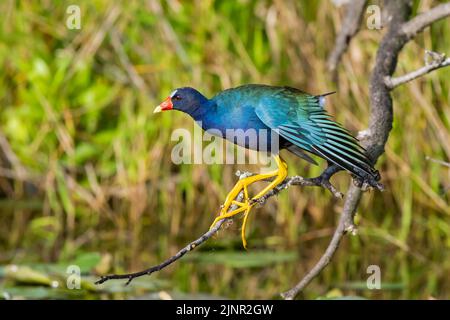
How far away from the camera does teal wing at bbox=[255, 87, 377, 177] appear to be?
9.93 ft

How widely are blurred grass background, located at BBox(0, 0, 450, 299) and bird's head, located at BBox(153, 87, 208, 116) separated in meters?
1.67

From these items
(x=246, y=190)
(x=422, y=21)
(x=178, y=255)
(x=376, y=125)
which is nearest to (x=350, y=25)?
(x=422, y=21)

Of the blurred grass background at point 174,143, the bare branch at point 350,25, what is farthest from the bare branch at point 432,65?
the blurred grass background at point 174,143

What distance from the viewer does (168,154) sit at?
19.9ft

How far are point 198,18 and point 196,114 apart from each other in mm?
2615

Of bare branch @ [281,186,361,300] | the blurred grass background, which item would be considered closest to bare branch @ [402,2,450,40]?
bare branch @ [281,186,361,300]

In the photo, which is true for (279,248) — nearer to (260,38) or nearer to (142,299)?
(260,38)

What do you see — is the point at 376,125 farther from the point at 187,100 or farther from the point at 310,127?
the point at 187,100

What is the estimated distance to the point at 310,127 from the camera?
3.27 metres

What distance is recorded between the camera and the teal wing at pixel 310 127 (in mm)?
3027

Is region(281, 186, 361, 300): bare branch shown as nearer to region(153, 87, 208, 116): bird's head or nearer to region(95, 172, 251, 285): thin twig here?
region(95, 172, 251, 285): thin twig

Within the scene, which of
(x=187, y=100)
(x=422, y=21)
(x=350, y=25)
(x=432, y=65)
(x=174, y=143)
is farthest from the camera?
(x=174, y=143)

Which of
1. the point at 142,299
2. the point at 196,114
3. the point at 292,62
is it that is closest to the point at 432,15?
the point at 196,114

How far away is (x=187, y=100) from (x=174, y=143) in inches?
99.7
